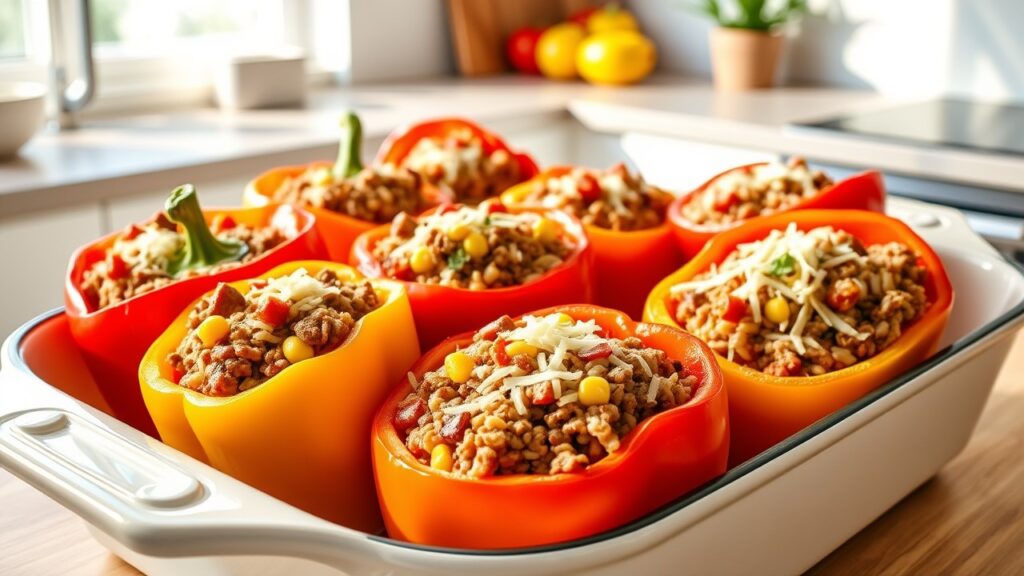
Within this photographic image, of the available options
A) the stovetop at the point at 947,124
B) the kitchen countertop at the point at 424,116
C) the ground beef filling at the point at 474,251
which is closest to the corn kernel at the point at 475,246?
the ground beef filling at the point at 474,251

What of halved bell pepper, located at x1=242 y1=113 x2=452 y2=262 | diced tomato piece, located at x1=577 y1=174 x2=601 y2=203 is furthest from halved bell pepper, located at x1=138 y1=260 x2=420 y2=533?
diced tomato piece, located at x1=577 y1=174 x2=601 y2=203

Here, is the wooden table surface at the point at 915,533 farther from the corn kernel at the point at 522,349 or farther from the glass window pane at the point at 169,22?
the glass window pane at the point at 169,22

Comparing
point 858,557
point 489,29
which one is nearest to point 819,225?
point 858,557

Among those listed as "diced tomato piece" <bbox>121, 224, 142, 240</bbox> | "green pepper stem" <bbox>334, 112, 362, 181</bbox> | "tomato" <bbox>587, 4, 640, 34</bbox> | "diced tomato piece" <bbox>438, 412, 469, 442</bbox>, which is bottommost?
"diced tomato piece" <bbox>438, 412, 469, 442</bbox>

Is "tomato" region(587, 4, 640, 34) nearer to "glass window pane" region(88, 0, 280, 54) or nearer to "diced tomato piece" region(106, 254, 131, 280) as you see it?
"glass window pane" region(88, 0, 280, 54)

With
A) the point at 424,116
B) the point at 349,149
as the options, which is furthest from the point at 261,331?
the point at 424,116
